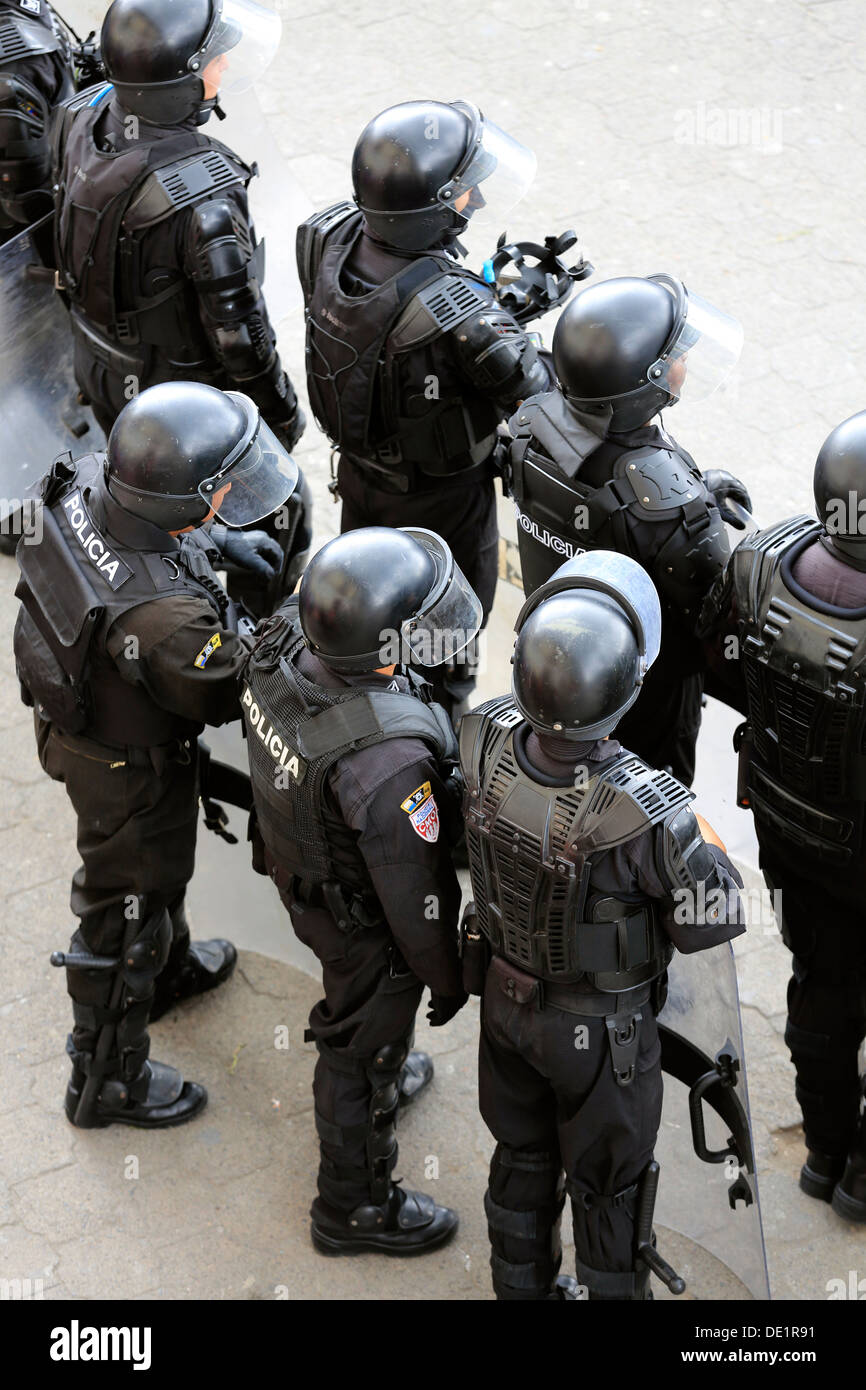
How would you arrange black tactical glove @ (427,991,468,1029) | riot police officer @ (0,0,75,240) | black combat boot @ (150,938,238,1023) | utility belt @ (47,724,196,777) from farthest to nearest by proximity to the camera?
riot police officer @ (0,0,75,240), black combat boot @ (150,938,238,1023), utility belt @ (47,724,196,777), black tactical glove @ (427,991,468,1029)

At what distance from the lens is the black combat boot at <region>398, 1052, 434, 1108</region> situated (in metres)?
4.47

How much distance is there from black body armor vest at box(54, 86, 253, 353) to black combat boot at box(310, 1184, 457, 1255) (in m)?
2.86

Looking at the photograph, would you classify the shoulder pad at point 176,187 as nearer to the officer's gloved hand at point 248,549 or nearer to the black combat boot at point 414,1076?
the officer's gloved hand at point 248,549

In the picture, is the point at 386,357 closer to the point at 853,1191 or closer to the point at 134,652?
the point at 134,652

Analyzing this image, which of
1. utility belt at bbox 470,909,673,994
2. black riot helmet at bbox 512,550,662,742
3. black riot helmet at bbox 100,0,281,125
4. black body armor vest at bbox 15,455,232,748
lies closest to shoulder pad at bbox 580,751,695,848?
black riot helmet at bbox 512,550,662,742

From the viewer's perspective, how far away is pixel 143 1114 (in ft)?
14.5

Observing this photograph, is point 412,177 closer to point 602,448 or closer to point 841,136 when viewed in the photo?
point 602,448

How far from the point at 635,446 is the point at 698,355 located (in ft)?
1.03

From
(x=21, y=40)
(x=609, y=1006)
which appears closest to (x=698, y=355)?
(x=609, y=1006)

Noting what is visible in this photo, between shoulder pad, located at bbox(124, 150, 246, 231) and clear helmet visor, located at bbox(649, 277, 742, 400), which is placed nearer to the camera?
clear helmet visor, located at bbox(649, 277, 742, 400)

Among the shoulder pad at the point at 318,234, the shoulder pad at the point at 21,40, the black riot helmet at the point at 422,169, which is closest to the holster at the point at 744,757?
the black riot helmet at the point at 422,169

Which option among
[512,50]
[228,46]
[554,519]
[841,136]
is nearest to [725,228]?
[841,136]

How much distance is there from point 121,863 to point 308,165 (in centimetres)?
562

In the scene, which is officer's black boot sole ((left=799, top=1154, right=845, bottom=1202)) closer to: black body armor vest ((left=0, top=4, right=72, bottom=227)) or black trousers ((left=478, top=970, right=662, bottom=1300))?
black trousers ((left=478, top=970, right=662, bottom=1300))
